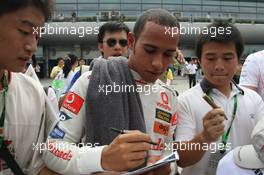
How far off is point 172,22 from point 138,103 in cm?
38

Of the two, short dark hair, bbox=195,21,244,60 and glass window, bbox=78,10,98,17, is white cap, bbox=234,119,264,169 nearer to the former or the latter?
short dark hair, bbox=195,21,244,60

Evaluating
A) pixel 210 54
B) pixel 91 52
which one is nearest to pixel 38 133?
pixel 210 54

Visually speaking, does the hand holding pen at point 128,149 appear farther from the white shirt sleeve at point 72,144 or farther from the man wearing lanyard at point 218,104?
the man wearing lanyard at point 218,104

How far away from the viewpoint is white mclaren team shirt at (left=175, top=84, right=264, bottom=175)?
6.03 feet

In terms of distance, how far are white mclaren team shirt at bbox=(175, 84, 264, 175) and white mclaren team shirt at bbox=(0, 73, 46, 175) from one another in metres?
0.70

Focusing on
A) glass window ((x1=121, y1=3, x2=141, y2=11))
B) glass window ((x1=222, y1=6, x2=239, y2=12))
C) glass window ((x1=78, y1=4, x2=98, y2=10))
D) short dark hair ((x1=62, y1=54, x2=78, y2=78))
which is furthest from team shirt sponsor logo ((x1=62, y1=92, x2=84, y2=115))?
glass window ((x1=222, y1=6, x2=239, y2=12))

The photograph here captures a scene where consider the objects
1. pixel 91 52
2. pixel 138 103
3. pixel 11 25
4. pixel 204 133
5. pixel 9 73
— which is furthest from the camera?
pixel 91 52

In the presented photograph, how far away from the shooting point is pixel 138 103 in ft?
4.96

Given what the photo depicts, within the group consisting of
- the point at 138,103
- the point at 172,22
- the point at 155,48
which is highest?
the point at 172,22

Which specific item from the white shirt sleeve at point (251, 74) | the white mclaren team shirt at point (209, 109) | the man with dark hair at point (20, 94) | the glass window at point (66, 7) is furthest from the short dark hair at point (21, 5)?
the glass window at point (66, 7)

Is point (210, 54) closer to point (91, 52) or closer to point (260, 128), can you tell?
point (260, 128)

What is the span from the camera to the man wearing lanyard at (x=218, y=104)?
1834 mm

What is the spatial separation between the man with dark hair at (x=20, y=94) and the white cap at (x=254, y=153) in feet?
2.60

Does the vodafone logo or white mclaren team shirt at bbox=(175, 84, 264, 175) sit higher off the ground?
the vodafone logo
